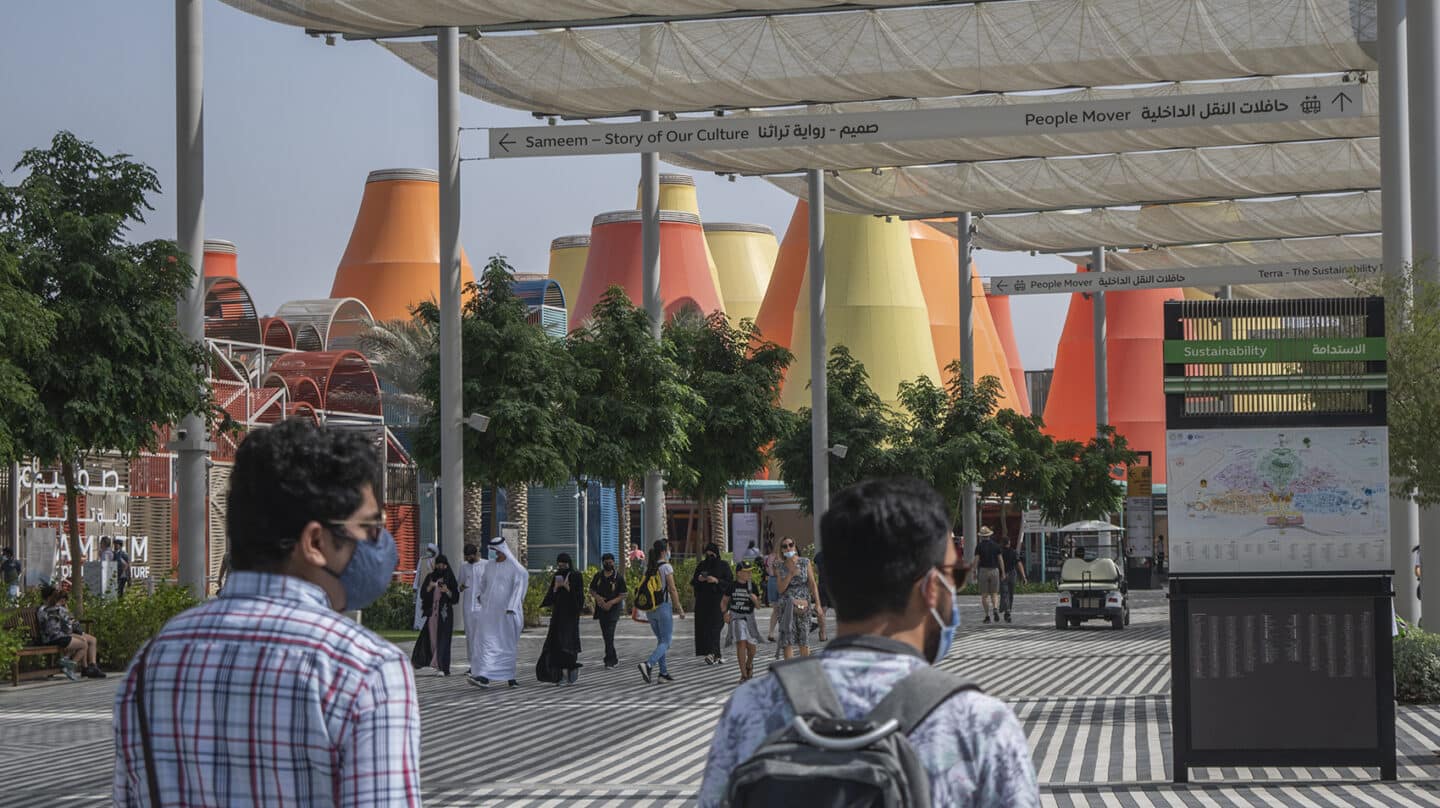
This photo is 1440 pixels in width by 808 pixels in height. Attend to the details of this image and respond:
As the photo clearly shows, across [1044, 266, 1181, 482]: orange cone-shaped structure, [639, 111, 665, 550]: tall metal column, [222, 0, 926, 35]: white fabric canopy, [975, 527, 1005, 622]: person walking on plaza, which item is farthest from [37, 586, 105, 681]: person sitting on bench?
[1044, 266, 1181, 482]: orange cone-shaped structure

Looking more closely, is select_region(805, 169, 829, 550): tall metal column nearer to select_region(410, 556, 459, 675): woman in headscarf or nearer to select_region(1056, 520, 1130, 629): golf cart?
select_region(1056, 520, 1130, 629): golf cart

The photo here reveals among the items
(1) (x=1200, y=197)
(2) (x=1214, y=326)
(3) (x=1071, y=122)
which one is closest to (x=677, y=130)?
(3) (x=1071, y=122)

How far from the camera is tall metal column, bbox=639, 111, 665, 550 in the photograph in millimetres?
34219

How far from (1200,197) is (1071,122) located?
20.2 meters

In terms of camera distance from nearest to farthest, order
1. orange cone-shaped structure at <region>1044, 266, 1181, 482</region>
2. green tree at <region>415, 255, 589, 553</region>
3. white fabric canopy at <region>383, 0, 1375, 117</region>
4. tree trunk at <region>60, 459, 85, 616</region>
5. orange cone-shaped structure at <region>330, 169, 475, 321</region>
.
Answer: tree trunk at <region>60, 459, 85, 616</region>
white fabric canopy at <region>383, 0, 1375, 117</region>
green tree at <region>415, 255, 589, 553</region>
orange cone-shaped structure at <region>1044, 266, 1181, 482</region>
orange cone-shaped structure at <region>330, 169, 475, 321</region>

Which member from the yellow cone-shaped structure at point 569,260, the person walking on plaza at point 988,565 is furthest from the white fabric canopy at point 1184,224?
the yellow cone-shaped structure at point 569,260

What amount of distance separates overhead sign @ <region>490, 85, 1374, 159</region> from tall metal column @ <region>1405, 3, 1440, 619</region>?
372 cm

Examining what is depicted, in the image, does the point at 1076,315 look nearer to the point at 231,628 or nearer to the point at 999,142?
the point at 999,142

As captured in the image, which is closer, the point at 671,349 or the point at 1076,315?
the point at 671,349

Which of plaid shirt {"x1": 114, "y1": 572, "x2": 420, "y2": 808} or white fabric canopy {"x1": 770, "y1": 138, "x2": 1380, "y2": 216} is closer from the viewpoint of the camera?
plaid shirt {"x1": 114, "y1": 572, "x2": 420, "y2": 808}

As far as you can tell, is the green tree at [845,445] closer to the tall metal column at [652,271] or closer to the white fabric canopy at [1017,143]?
the white fabric canopy at [1017,143]

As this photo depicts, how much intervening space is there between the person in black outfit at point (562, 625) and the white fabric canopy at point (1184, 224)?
2839 centimetres

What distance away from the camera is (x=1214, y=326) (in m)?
12.4

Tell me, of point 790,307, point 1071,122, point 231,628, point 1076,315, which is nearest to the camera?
point 231,628
